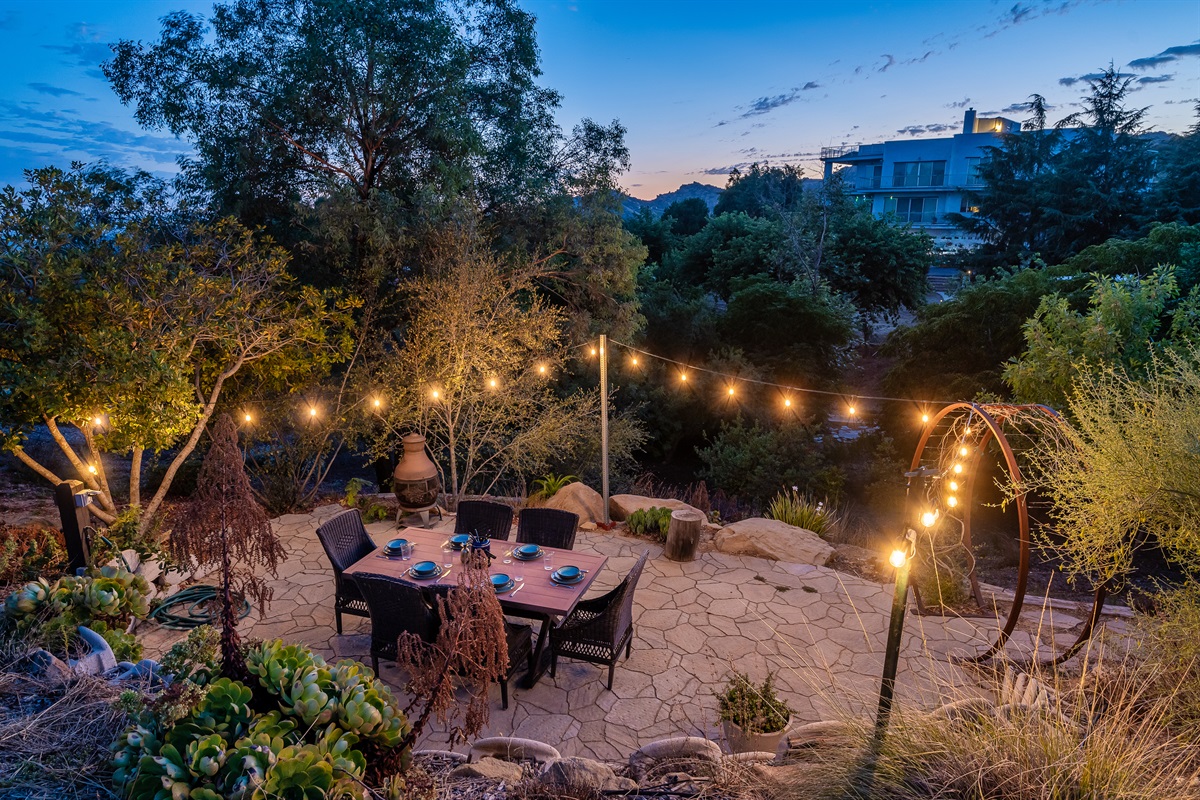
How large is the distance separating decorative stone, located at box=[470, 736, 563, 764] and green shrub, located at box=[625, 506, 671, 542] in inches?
156

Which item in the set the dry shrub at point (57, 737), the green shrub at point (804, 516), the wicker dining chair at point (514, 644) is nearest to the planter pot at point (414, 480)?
the wicker dining chair at point (514, 644)

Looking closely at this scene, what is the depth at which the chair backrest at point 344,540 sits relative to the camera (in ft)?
17.8

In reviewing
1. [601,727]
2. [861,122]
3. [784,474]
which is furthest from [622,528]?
[861,122]

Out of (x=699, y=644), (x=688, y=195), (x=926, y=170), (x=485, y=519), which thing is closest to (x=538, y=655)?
(x=699, y=644)

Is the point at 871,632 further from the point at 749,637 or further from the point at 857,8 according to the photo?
the point at 857,8

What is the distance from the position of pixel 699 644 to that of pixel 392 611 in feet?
8.58

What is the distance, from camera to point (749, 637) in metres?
5.66

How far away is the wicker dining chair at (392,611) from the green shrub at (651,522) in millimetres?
3636

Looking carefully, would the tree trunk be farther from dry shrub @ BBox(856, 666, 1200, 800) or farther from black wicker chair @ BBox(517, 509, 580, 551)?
dry shrub @ BBox(856, 666, 1200, 800)

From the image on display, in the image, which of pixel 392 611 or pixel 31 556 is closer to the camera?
pixel 392 611

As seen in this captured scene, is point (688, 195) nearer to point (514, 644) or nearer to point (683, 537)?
point (683, 537)

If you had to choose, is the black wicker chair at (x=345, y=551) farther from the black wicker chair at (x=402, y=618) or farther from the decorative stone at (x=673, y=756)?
the decorative stone at (x=673, y=756)

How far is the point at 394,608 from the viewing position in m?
4.54

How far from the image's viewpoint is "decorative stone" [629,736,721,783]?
3.60 m
